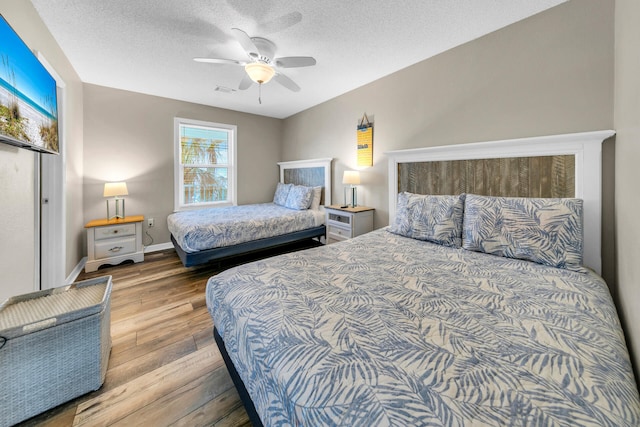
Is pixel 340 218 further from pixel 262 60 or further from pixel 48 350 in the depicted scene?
pixel 48 350

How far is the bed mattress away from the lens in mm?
2961

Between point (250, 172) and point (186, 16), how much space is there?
3.08 metres

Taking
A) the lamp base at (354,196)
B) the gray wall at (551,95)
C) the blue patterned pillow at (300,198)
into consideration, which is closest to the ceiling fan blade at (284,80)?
the gray wall at (551,95)

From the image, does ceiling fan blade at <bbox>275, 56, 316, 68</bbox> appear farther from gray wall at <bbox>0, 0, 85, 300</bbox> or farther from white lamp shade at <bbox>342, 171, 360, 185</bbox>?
gray wall at <bbox>0, 0, 85, 300</bbox>

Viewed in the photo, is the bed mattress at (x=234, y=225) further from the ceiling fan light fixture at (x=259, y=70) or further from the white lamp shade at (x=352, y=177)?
the ceiling fan light fixture at (x=259, y=70)

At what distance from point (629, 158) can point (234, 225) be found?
3335mm

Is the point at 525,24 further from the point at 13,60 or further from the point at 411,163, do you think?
the point at 13,60

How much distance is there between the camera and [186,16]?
2053mm

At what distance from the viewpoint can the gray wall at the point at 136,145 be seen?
3.51 m

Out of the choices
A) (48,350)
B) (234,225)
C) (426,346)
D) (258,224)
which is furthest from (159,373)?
(258,224)

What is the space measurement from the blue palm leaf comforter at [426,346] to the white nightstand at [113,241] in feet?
9.12

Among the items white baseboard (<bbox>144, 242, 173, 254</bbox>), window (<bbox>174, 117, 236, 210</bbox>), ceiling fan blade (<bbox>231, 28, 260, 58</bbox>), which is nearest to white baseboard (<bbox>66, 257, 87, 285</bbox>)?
white baseboard (<bbox>144, 242, 173, 254</bbox>)

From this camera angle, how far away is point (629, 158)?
1.25m

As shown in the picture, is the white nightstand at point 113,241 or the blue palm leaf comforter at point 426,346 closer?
the blue palm leaf comforter at point 426,346
